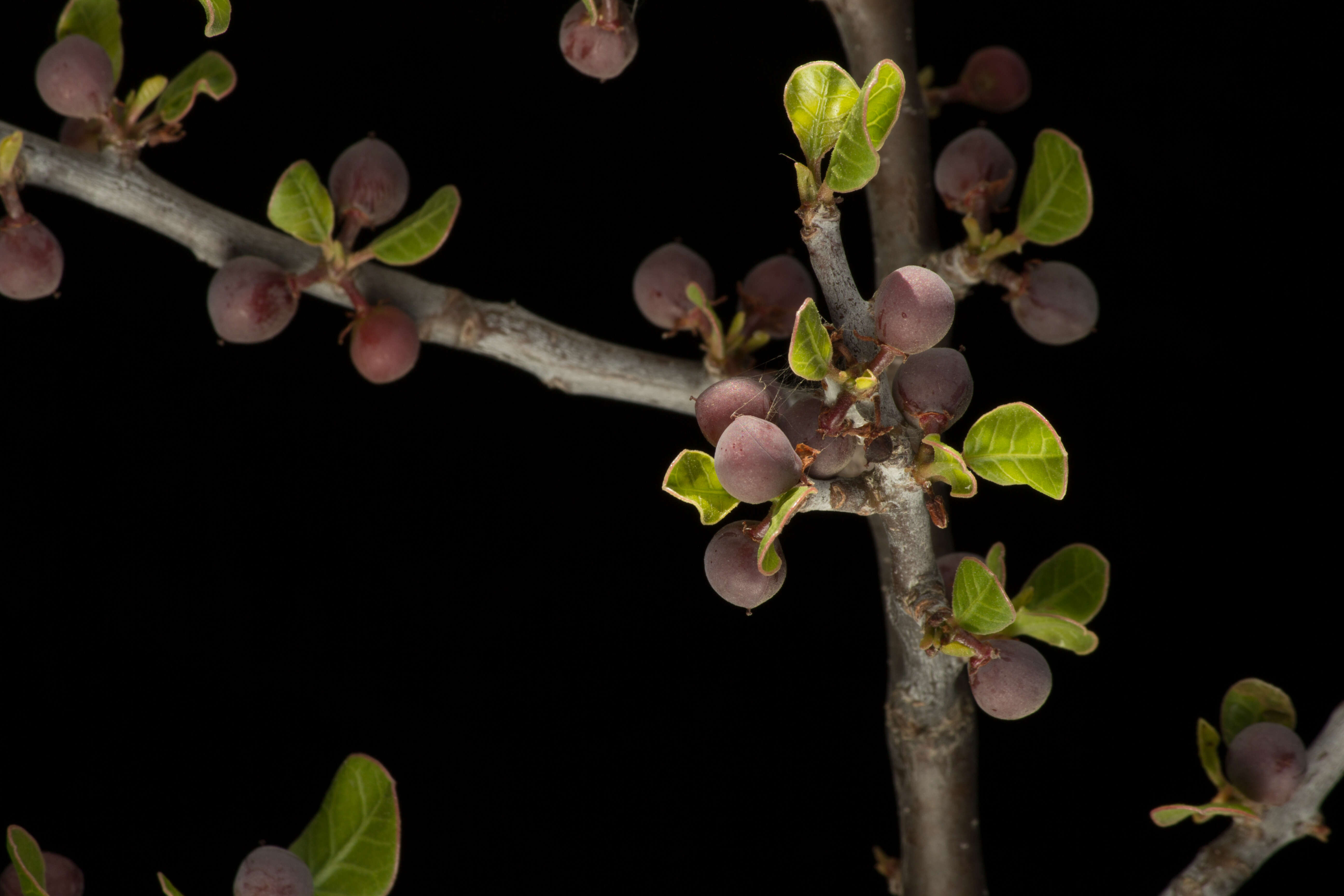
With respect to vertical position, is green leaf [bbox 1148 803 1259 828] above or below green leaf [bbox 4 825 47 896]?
above

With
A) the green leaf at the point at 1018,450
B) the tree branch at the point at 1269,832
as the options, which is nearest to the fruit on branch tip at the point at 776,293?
the green leaf at the point at 1018,450

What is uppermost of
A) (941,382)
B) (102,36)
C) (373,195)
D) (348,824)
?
(102,36)

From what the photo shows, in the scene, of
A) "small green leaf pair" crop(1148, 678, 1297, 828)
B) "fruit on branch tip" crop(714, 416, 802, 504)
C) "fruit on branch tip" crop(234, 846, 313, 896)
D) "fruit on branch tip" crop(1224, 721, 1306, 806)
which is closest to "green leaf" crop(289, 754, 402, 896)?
"fruit on branch tip" crop(234, 846, 313, 896)

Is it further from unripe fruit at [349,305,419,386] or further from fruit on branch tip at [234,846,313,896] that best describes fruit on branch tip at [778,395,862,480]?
fruit on branch tip at [234,846,313,896]

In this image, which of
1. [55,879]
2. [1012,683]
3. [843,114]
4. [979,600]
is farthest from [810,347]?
[55,879]

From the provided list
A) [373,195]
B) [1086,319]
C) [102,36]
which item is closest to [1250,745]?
[1086,319]

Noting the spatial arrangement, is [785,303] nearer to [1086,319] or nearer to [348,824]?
[1086,319]
